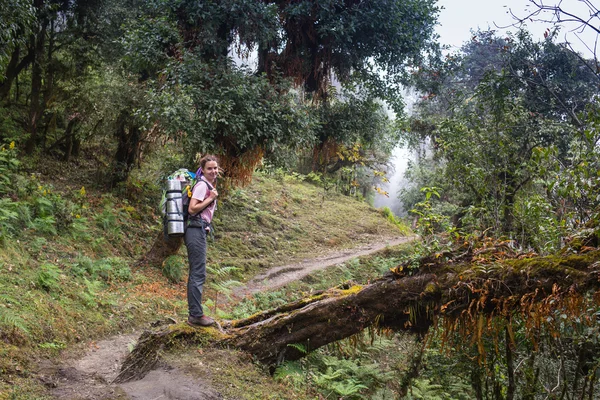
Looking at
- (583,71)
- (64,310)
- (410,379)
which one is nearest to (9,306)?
(64,310)

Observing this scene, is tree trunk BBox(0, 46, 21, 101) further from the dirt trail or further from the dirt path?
the dirt trail

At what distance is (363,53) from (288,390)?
10415mm

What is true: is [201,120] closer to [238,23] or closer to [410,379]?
[238,23]

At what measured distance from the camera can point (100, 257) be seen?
1112 cm

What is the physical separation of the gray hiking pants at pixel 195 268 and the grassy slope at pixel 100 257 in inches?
41.8

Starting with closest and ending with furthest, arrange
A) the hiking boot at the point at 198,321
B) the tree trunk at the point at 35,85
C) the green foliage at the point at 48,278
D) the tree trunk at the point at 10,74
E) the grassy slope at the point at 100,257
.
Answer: the hiking boot at the point at 198,321
the grassy slope at the point at 100,257
the green foliage at the point at 48,278
the tree trunk at the point at 35,85
the tree trunk at the point at 10,74

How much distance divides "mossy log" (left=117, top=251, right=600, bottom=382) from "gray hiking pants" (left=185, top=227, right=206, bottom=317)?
11.7 inches

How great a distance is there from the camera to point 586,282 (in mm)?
4387

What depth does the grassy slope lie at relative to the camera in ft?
21.0

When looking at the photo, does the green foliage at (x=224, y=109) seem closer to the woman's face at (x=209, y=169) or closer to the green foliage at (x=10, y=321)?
the woman's face at (x=209, y=169)

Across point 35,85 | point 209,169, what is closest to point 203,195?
point 209,169

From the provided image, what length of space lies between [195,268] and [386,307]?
2384mm

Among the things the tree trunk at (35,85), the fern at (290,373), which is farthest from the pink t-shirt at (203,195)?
the tree trunk at (35,85)

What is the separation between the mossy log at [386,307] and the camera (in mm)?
4742
